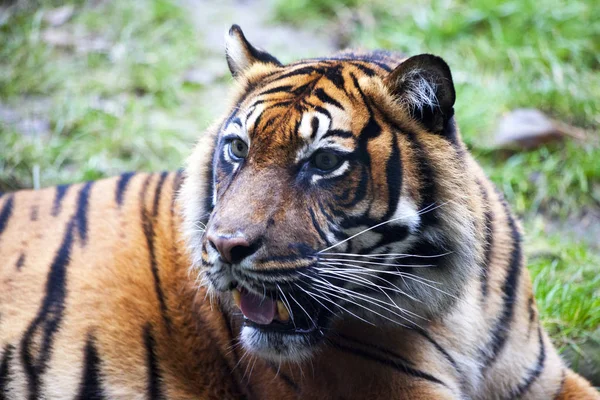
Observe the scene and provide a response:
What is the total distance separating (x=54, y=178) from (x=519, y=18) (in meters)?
3.70

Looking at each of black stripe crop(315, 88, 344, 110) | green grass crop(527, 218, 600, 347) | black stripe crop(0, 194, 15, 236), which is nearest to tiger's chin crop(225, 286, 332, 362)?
black stripe crop(315, 88, 344, 110)

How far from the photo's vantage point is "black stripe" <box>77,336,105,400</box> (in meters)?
2.38

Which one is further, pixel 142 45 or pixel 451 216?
pixel 142 45

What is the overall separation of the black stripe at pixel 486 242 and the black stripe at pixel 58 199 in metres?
1.60

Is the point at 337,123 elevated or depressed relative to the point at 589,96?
depressed

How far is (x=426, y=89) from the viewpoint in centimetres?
195

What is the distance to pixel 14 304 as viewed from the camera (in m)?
2.48

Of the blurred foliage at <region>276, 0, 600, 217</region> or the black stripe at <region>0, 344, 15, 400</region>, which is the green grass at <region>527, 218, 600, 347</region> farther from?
the black stripe at <region>0, 344, 15, 400</region>

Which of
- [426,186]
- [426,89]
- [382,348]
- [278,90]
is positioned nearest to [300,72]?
[278,90]

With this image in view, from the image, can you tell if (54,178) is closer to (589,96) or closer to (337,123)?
(337,123)

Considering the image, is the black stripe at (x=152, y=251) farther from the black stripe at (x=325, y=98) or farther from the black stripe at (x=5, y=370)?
the black stripe at (x=325, y=98)

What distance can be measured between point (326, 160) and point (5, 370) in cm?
143

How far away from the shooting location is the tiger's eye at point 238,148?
2.04 metres

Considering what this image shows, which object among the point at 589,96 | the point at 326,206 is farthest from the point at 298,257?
the point at 589,96
